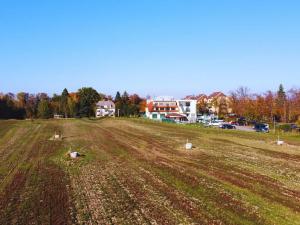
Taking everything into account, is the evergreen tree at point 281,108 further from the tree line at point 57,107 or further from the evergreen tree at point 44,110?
the evergreen tree at point 44,110

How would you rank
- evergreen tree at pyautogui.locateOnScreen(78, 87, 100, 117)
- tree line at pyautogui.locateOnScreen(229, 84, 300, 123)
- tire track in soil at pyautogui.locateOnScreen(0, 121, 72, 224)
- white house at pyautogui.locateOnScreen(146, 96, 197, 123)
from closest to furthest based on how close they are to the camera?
tire track in soil at pyautogui.locateOnScreen(0, 121, 72, 224) → tree line at pyautogui.locateOnScreen(229, 84, 300, 123) → white house at pyautogui.locateOnScreen(146, 96, 197, 123) → evergreen tree at pyautogui.locateOnScreen(78, 87, 100, 117)

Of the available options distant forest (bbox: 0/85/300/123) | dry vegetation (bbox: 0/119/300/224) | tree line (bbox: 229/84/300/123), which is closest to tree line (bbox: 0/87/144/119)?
distant forest (bbox: 0/85/300/123)

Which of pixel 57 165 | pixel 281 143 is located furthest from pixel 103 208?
pixel 281 143

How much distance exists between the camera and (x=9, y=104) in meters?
150

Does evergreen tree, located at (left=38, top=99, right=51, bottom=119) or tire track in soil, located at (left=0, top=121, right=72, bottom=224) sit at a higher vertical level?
evergreen tree, located at (left=38, top=99, right=51, bottom=119)

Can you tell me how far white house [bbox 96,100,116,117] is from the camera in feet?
576

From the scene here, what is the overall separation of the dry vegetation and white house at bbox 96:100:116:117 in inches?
5328

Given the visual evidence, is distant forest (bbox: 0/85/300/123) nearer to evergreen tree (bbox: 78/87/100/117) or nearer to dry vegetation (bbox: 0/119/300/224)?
evergreen tree (bbox: 78/87/100/117)

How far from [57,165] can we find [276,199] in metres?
19.2

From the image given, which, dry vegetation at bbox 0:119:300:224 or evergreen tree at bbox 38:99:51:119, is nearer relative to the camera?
dry vegetation at bbox 0:119:300:224

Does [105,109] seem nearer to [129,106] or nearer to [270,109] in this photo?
[129,106]

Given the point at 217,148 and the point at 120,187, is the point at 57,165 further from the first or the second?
the point at 217,148

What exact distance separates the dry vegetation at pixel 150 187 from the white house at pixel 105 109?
135331 millimetres

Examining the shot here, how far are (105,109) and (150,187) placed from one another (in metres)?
158
